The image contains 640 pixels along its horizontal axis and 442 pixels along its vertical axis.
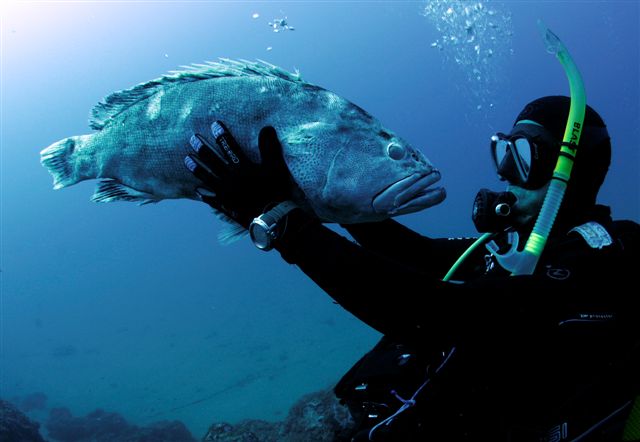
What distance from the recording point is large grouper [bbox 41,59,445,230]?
2119 millimetres

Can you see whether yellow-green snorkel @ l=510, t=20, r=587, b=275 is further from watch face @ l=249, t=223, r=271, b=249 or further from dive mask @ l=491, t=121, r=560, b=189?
watch face @ l=249, t=223, r=271, b=249

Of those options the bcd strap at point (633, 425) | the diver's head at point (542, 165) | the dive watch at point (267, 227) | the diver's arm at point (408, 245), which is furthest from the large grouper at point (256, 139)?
the bcd strap at point (633, 425)

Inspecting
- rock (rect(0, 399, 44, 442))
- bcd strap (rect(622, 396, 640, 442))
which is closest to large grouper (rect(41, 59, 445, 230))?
bcd strap (rect(622, 396, 640, 442))

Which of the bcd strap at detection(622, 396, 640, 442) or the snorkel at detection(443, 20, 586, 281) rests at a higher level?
the snorkel at detection(443, 20, 586, 281)

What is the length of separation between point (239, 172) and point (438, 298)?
99 centimetres

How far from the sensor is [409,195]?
209cm

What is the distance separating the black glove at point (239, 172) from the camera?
1.99 meters

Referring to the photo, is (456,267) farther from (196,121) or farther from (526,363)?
(196,121)

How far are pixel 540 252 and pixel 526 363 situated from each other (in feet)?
1.61

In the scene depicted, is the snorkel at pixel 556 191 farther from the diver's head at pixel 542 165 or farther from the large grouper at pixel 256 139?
the large grouper at pixel 256 139

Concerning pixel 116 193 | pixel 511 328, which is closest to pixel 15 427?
pixel 116 193

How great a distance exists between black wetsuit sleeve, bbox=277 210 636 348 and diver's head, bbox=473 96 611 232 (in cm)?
58

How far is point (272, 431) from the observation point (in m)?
10.9

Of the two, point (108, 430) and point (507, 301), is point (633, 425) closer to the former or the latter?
point (507, 301)
